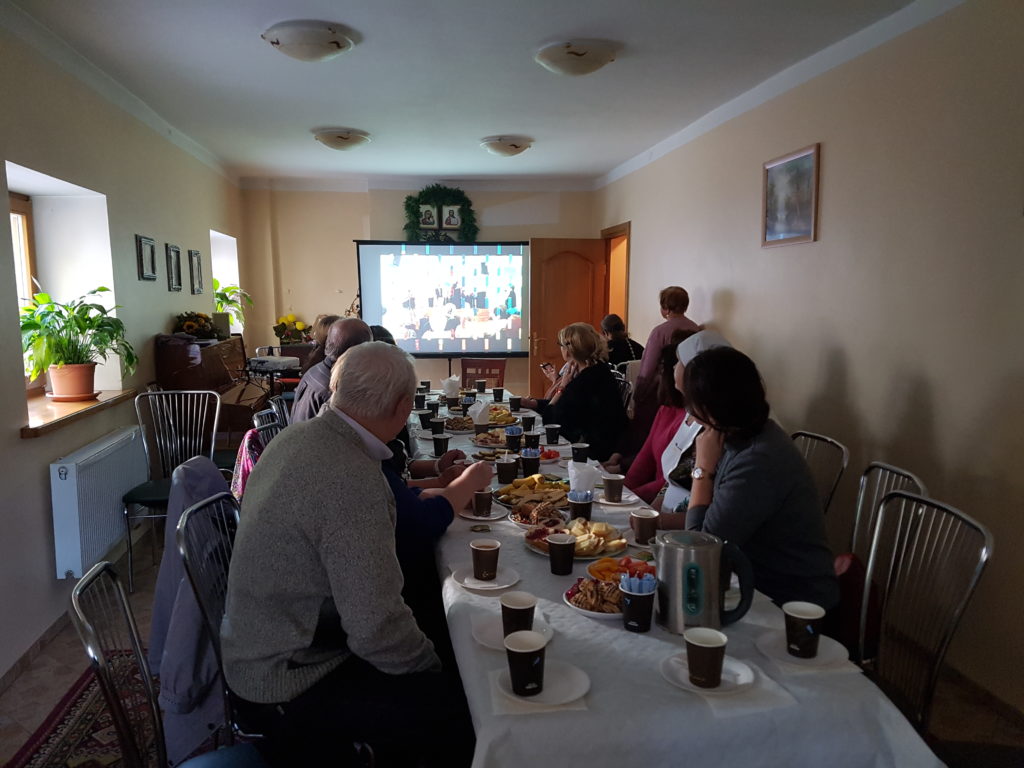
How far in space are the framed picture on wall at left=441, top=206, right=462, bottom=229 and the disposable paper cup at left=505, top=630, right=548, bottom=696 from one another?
21.3ft

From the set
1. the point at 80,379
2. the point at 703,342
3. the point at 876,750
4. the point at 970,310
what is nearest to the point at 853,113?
the point at 970,310

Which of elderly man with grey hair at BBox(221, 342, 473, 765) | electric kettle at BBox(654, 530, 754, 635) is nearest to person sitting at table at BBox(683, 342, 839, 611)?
electric kettle at BBox(654, 530, 754, 635)

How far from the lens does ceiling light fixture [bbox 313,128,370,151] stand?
4840 mm

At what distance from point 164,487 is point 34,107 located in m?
1.75

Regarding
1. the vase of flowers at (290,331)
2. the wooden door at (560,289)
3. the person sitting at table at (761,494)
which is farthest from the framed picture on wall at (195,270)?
the person sitting at table at (761,494)

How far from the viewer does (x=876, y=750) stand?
1093 millimetres

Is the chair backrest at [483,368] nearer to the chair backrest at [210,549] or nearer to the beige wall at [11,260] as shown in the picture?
the beige wall at [11,260]

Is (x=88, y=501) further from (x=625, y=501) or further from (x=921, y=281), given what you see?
(x=921, y=281)

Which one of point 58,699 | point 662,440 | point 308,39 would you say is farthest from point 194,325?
point 662,440

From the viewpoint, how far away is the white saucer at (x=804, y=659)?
1.19m

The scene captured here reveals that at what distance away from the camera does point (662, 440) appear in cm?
263

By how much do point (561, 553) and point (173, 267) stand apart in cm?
422

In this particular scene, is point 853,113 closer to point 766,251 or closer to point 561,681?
point 766,251

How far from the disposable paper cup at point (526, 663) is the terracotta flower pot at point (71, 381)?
9.78ft
